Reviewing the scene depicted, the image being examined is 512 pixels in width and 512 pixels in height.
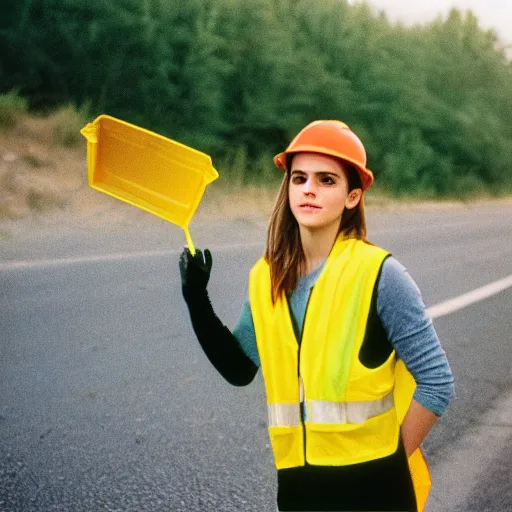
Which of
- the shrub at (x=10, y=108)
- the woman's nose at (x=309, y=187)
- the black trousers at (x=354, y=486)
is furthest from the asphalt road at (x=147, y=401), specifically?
the shrub at (x=10, y=108)

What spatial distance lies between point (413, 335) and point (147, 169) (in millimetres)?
659

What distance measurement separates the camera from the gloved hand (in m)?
1.76

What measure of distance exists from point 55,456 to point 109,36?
14.0 m

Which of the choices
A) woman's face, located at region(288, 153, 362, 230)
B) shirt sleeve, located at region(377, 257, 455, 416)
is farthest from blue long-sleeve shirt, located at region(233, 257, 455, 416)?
woman's face, located at region(288, 153, 362, 230)

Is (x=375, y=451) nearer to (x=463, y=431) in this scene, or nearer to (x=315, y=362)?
(x=315, y=362)

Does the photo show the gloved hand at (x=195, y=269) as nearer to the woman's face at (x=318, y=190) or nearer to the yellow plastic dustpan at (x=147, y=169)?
Result: the yellow plastic dustpan at (x=147, y=169)

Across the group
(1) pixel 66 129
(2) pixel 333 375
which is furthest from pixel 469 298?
(1) pixel 66 129

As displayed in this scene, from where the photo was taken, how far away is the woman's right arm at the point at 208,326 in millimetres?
1767

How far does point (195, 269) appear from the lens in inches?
69.3

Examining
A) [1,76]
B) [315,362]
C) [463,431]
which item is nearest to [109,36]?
[1,76]

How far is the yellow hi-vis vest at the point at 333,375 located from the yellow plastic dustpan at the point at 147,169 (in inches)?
10.1

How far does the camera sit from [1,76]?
16234mm

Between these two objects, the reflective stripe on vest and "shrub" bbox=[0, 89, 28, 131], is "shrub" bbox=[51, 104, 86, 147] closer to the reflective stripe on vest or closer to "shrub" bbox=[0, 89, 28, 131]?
"shrub" bbox=[0, 89, 28, 131]

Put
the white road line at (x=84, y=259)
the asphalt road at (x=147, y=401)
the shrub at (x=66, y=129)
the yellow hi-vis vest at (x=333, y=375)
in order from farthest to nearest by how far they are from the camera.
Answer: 1. the shrub at (x=66, y=129)
2. the white road line at (x=84, y=259)
3. the asphalt road at (x=147, y=401)
4. the yellow hi-vis vest at (x=333, y=375)
